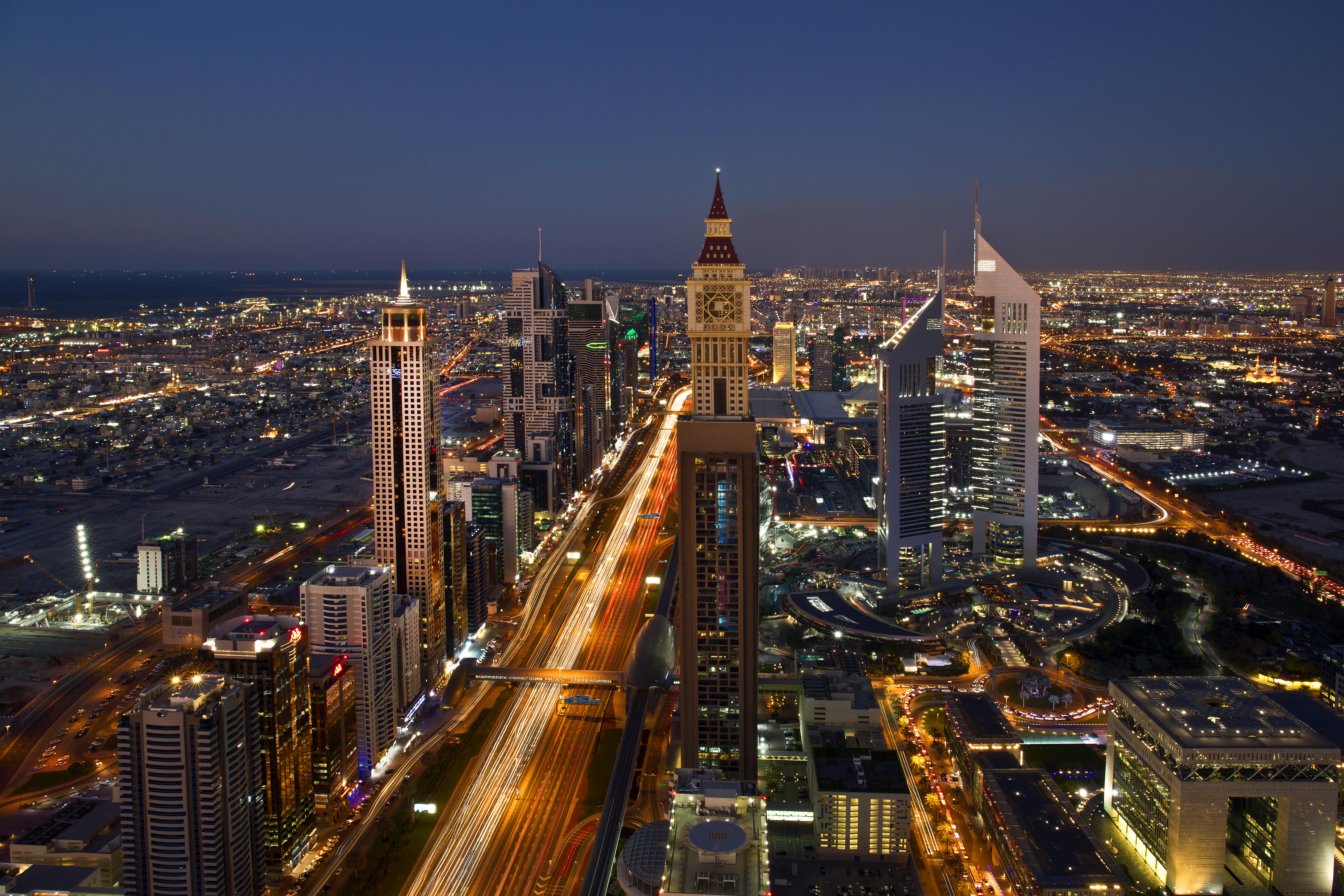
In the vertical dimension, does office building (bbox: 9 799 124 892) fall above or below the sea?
below

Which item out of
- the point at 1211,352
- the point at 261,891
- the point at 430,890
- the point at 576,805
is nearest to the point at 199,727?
the point at 261,891

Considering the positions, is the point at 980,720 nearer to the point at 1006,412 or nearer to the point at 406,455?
the point at 1006,412

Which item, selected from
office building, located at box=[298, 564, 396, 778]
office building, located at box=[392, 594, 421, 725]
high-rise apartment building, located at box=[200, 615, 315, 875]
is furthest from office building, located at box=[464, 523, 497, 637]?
high-rise apartment building, located at box=[200, 615, 315, 875]

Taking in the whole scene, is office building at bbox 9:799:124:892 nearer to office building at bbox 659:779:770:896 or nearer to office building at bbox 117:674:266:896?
office building at bbox 117:674:266:896

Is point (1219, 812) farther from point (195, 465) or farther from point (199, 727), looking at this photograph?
point (195, 465)

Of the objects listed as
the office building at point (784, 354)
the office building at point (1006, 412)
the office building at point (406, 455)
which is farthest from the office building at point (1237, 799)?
the office building at point (784, 354)
